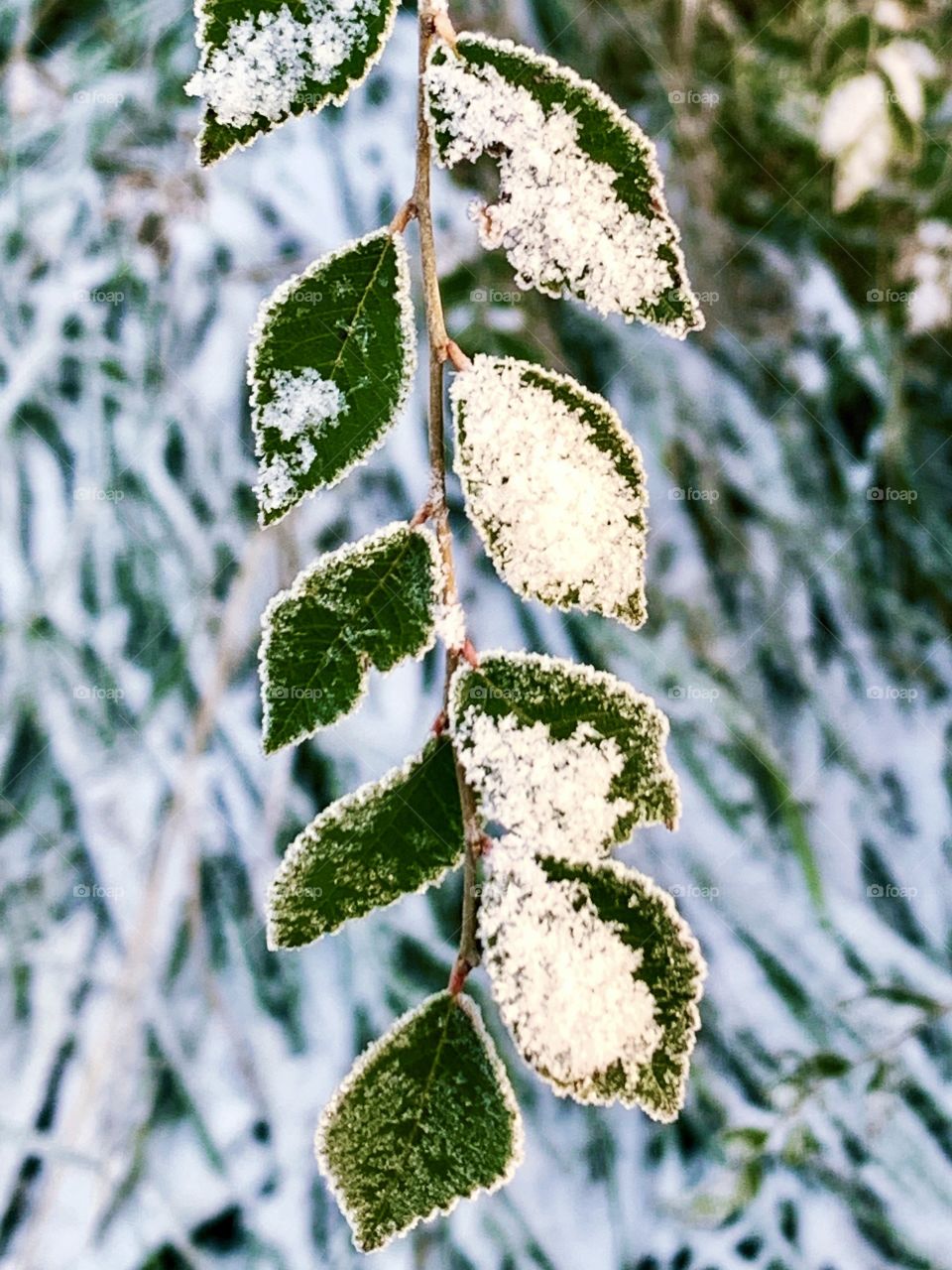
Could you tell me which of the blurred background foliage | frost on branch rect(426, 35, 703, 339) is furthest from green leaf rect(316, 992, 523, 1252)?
the blurred background foliage

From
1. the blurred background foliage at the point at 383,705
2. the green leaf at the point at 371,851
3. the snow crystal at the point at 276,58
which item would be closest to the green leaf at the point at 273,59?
the snow crystal at the point at 276,58

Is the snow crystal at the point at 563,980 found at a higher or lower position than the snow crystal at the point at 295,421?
lower

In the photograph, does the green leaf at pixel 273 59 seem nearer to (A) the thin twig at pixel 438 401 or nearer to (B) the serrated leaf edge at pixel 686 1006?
(A) the thin twig at pixel 438 401

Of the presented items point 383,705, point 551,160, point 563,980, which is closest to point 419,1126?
point 563,980

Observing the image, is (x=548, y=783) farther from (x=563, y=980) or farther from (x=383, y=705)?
(x=383, y=705)

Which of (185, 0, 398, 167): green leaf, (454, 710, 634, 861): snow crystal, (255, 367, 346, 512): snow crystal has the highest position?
(185, 0, 398, 167): green leaf

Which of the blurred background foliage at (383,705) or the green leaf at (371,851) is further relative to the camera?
the blurred background foliage at (383,705)

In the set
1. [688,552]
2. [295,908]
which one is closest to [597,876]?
[295,908]

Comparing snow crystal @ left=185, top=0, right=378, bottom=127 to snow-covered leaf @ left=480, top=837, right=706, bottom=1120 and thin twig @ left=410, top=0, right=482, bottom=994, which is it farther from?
snow-covered leaf @ left=480, top=837, right=706, bottom=1120

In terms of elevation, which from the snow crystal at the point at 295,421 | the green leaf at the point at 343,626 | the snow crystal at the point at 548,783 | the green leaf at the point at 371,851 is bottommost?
the snow crystal at the point at 548,783
